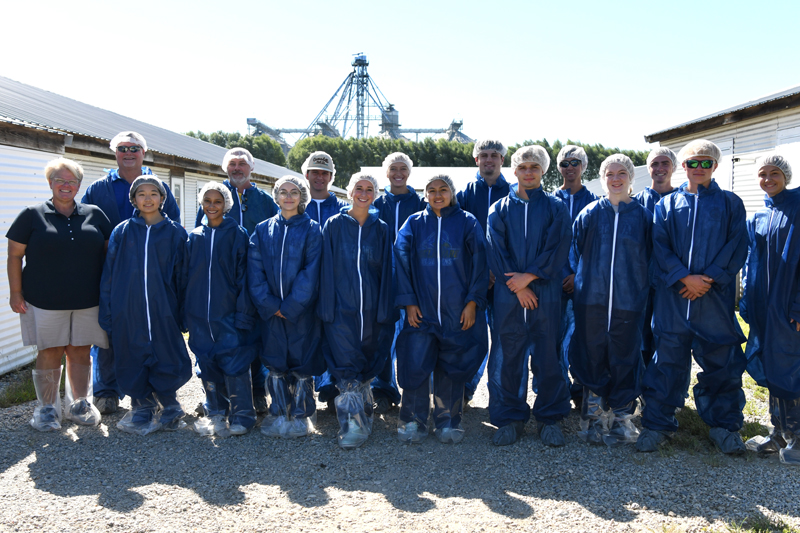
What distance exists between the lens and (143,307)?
3910 mm

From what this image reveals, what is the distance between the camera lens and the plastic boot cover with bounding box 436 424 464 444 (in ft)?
12.7

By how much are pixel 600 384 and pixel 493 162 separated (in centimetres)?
199

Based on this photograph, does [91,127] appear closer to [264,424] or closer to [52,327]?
[52,327]

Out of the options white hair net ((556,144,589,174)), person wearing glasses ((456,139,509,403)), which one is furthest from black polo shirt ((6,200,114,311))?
white hair net ((556,144,589,174))

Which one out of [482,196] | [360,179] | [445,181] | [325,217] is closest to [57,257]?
[325,217]

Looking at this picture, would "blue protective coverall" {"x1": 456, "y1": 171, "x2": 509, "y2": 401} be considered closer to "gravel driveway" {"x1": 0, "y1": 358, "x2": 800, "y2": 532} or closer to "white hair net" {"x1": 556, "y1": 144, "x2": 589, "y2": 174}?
"white hair net" {"x1": 556, "y1": 144, "x2": 589, "y2": 174}

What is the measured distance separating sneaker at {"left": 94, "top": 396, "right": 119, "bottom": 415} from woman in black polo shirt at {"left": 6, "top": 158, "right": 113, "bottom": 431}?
24cm

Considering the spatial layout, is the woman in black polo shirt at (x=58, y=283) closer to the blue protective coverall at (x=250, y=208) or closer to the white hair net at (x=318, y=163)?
the blue protective coverall at (x=250, y=208)

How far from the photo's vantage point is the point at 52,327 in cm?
396

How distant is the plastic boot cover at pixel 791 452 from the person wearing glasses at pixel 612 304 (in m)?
0.89

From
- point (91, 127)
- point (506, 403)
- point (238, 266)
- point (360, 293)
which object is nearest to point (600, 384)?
point (506, 403)

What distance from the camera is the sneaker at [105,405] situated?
4379 mm

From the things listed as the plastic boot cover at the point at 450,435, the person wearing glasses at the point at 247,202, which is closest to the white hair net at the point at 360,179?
the person wearing glasses at the point at 247,202

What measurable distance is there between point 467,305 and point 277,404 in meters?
1.61
